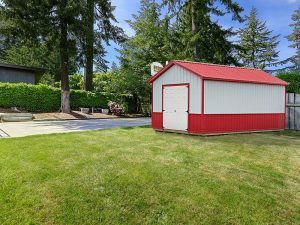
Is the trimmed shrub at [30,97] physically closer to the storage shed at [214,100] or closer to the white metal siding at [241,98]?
the storage shed at [214,100]

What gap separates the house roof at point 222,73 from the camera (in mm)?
10891

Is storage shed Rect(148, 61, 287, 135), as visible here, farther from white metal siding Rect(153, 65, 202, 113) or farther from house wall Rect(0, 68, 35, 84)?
house wall Rect(0, 68, 35, 84)

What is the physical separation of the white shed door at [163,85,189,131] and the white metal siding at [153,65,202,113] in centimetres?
24

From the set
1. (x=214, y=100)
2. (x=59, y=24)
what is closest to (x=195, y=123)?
(x=214, y=100)

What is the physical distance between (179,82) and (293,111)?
568 cm

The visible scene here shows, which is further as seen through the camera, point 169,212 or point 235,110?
point 235,110

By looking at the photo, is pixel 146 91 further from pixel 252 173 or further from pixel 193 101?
pixel 252 173

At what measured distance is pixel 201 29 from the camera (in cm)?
1877

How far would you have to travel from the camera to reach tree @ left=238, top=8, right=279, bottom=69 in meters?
40.8

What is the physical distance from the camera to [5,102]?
63.5ft

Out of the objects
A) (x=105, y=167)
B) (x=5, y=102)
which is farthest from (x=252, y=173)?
(x=5, y=102)

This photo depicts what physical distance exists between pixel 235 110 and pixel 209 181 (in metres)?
6.75

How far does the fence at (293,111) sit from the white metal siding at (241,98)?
495 millimetres

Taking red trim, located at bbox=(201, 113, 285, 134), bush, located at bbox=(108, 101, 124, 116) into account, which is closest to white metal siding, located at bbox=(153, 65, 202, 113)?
red trim, located at bbox=(201, 113, 285, 134)
